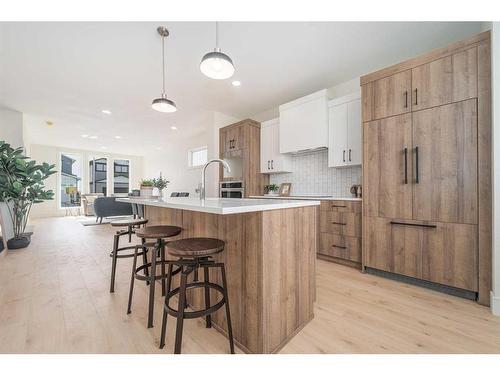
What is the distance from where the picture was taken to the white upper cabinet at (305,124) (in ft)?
10.4

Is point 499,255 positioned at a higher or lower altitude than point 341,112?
lower

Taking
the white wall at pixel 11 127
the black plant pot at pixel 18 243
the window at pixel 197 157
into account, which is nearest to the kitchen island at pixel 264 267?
the black plant pot at pixel 18 243

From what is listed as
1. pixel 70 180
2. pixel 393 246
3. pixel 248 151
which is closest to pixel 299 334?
pixel 393 246

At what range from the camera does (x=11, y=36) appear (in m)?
2.36

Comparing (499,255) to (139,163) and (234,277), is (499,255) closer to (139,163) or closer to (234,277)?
(234,277)

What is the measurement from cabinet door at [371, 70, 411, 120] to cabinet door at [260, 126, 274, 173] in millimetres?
1990

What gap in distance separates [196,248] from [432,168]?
2293 mm

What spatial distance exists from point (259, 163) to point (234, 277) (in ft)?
10.5

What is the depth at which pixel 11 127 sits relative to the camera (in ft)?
14.8

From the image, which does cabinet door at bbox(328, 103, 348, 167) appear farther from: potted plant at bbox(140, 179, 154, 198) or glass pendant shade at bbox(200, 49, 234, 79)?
potted plant at bbox(140, 179, 154, 198)

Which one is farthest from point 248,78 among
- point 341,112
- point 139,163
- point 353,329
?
point 139,163

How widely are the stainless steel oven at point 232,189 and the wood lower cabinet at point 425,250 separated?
2.36 metres

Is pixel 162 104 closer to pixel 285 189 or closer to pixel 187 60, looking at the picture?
pixel 187 60
